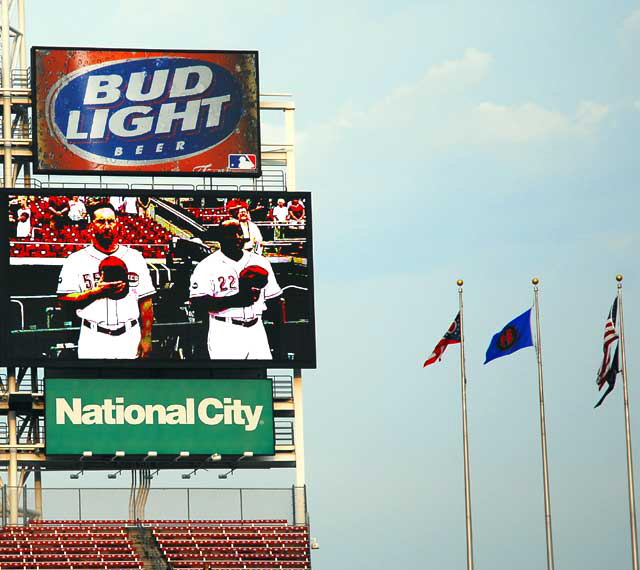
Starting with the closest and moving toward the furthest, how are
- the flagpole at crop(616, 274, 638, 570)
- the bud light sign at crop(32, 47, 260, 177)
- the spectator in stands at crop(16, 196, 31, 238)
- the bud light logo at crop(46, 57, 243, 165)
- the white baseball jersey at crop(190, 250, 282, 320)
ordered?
1. the flagpole at crop(616, 274, 638, 570)
2. the spectator in stands at crop(16, 196, 31, 238)
3. the white baseball jersey at crop(190, 250, 282, 320)
4. the bud light sign at crop(32, 47, 260, 177)
5. the bud light logo at crop(46, 57, 243, 165)

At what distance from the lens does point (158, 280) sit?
62406 millimetres

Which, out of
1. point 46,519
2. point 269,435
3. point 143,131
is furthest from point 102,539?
point 143,131

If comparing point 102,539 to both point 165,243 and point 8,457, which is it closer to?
point 8,457

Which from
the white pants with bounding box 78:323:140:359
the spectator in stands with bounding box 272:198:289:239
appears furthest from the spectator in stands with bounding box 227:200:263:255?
the white pants with bounding box 78:323:140:359

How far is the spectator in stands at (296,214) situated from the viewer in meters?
63.7

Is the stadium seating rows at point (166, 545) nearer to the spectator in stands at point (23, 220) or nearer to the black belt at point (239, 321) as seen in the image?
the black belt at point (239, 321)

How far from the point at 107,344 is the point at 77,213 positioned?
4.10m

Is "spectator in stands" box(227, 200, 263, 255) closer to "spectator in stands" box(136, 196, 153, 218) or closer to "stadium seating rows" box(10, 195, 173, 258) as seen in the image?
"stadium seating rows" box(10, 195, 173, 258)

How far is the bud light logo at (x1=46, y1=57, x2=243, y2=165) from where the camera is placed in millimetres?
63781

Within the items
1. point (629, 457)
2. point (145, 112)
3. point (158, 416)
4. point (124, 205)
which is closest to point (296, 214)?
point (124, 205)

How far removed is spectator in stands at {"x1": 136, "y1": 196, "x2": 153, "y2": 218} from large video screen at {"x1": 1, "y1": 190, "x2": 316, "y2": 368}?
2.1 inches

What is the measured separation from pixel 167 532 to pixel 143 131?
12.2 metres

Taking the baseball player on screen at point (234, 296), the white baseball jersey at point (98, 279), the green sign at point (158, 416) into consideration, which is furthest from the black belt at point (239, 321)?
the white baseball jersey at point (98, 279)

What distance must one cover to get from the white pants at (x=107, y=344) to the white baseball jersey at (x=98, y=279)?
0.37 m
